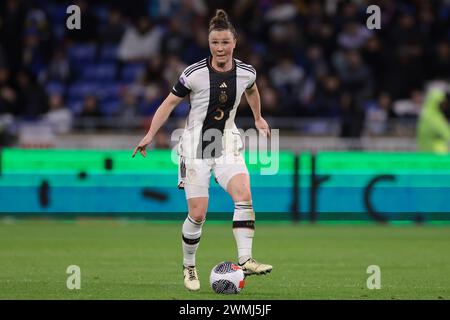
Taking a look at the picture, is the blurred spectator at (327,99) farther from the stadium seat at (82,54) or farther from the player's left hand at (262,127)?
the player's left hand at (262,127)

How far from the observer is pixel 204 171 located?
10625mm

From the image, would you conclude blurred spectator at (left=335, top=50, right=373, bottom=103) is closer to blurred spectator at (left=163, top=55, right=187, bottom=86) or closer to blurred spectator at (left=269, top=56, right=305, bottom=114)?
blurred spectator at (left=269, top=56, right=305, bottom=114)

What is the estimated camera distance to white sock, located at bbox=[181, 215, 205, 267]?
10.6 meters

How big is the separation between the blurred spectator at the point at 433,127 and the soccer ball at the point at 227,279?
10.9 meters

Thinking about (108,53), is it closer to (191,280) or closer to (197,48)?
(197,48)

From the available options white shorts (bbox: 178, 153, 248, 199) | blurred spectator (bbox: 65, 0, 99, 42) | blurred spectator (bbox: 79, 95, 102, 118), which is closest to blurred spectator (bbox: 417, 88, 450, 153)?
blurred spectator (bbox: 79, 95, 102, 118)

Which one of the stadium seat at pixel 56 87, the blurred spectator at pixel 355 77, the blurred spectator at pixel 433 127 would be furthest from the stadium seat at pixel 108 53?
the blurred spectator at pixel 433 127

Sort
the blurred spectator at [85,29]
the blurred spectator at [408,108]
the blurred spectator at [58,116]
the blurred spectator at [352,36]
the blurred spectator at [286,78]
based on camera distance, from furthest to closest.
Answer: the blurred spectator at [85,29], the blurred spectator at [352,36], the blurred spectator at [286,78], the blurred spectator at [408,108], the blurred spectator at [58,116]

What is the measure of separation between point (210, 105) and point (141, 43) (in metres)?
13.6

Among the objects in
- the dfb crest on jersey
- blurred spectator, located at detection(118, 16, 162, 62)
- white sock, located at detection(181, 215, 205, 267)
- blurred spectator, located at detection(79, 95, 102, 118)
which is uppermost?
blurred spectator, located at detection(118, 16, 162, 62)

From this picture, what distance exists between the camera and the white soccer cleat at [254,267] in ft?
33.8

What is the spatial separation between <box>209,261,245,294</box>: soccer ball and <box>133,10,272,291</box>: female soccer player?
16cm

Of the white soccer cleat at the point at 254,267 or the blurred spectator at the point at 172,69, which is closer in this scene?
the white soccer cleat at the point at 254,267
